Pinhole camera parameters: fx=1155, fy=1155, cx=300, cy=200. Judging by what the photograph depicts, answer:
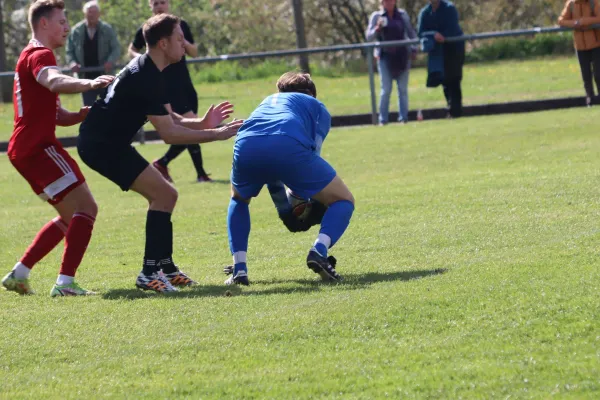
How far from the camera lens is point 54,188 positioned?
25.2 ft

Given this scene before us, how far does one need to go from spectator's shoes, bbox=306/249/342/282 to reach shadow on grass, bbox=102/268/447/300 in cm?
5


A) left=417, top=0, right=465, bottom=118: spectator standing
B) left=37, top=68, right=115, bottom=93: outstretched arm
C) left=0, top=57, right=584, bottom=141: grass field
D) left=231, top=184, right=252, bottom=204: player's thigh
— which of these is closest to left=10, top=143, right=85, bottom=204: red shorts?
left=37, top=68, right=115, bottom=93: outstretched arm

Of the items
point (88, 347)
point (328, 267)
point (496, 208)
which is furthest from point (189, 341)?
point (496, 208)

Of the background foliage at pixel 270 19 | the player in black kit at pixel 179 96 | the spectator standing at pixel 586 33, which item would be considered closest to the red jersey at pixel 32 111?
the player in black kit at pixel 179 96

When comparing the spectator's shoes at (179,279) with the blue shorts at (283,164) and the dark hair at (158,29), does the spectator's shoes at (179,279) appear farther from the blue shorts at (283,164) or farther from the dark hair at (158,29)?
the dark hair at (158,29)

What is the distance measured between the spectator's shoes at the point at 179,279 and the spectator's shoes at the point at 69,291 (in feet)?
1.76

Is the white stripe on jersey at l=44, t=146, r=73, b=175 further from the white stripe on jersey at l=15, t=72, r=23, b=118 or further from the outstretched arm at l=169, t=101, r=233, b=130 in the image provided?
the outstretched arm at l=169, t=101, r=233, b=130

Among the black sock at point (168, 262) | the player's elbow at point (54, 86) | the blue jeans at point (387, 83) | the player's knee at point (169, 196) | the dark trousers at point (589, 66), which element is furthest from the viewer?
the blue jeans at point (387, 83)

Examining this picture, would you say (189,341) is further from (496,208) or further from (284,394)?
(496,208)

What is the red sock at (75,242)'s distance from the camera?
7.67 metres

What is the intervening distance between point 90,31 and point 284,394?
15002 millimetres

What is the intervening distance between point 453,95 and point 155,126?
12.3 metres

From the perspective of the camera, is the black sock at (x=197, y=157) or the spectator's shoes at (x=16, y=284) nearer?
the spectator's shoes at (x=16, y=284)

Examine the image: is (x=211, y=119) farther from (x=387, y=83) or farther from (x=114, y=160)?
(x=387, y=83)
